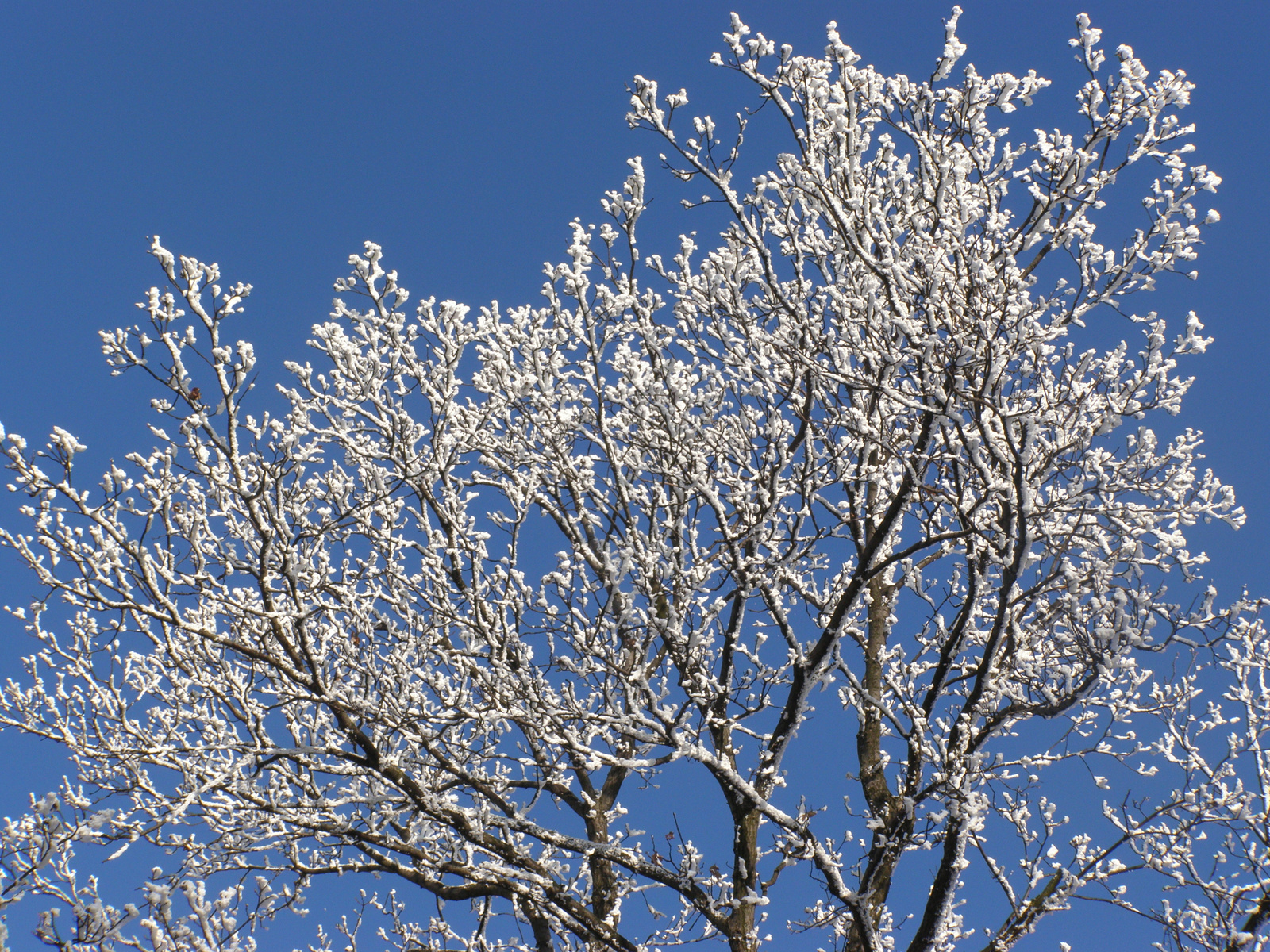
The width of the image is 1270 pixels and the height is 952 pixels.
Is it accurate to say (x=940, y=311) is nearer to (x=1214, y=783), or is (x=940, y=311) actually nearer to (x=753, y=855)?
(x=1214, y=783)

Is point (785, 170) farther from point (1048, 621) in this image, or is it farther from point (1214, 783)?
point (1214, 783)

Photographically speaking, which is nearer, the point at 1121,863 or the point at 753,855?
the point at 1121,863

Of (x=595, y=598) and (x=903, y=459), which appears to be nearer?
(x=903, y=459)

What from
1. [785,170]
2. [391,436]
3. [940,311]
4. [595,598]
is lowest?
[595,598]

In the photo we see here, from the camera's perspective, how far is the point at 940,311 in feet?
14.3

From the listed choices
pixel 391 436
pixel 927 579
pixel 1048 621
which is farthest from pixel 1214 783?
pixel 391 436

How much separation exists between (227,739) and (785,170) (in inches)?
184

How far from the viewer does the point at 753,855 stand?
20.3 feet

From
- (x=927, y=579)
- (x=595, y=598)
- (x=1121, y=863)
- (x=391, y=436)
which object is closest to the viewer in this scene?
(x=595, y=598)

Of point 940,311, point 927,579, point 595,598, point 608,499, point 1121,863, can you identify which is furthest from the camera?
point 927,579

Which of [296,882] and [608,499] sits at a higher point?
[608,499]

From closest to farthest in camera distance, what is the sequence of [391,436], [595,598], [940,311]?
1. [940,311]
2. [595,598]
3. [391,436]

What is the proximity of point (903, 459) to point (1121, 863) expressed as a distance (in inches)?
119

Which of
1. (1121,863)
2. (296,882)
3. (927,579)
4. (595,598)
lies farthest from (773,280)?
(296,882)
